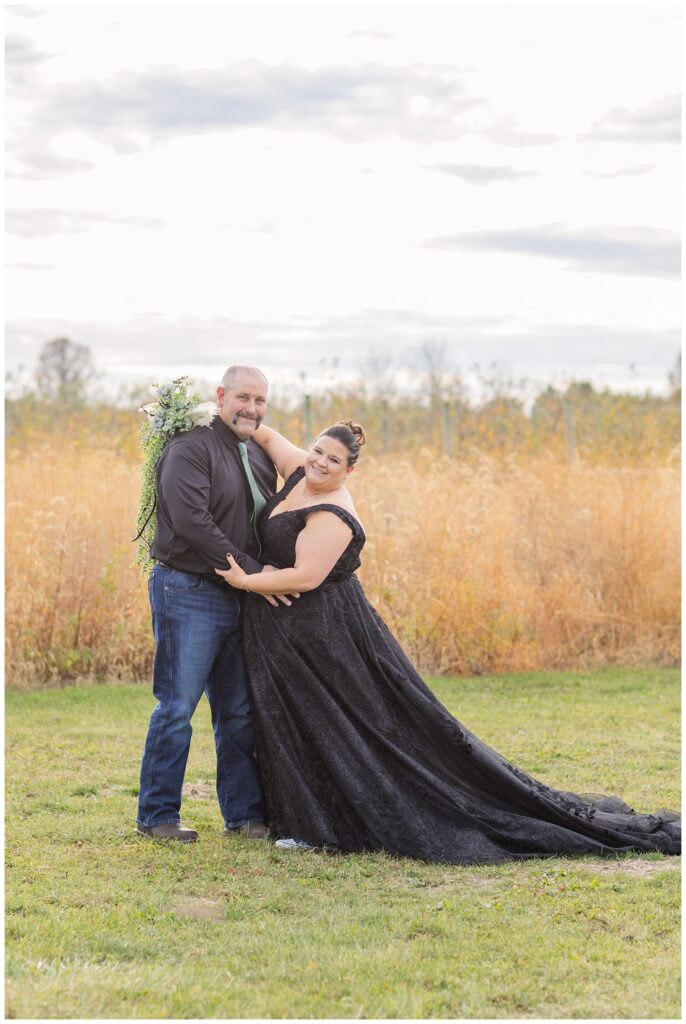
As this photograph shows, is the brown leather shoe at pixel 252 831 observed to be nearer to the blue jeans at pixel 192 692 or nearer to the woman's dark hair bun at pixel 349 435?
the blue jeans at pixel 192 692

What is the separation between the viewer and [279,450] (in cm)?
574

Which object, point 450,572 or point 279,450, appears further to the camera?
point 450,572

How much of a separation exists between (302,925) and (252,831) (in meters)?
1.22

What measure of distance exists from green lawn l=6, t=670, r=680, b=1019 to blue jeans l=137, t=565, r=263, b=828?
0.75ft

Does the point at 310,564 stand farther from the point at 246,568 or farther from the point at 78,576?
the point at 78,576

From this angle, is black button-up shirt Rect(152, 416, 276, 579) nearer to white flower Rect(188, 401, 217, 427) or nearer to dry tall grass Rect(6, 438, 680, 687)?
white flower Rect(188, 401, 217, 427)

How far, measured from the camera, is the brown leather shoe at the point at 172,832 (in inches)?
216

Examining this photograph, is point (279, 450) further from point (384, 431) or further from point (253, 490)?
point (384, 431)

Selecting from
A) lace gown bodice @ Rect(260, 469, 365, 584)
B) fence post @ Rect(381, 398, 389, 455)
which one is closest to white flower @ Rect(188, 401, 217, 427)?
lace gown bodice @ Rect(260, 469, 365, 584)

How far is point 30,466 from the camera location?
1123 cm

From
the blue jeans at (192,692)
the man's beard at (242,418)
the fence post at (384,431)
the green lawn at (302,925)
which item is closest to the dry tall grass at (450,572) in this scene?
the green lawn at (302,925)

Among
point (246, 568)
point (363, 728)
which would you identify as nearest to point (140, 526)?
point (246, 568)

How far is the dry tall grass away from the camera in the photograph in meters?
9.64

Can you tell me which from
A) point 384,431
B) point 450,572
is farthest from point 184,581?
point 384,431
